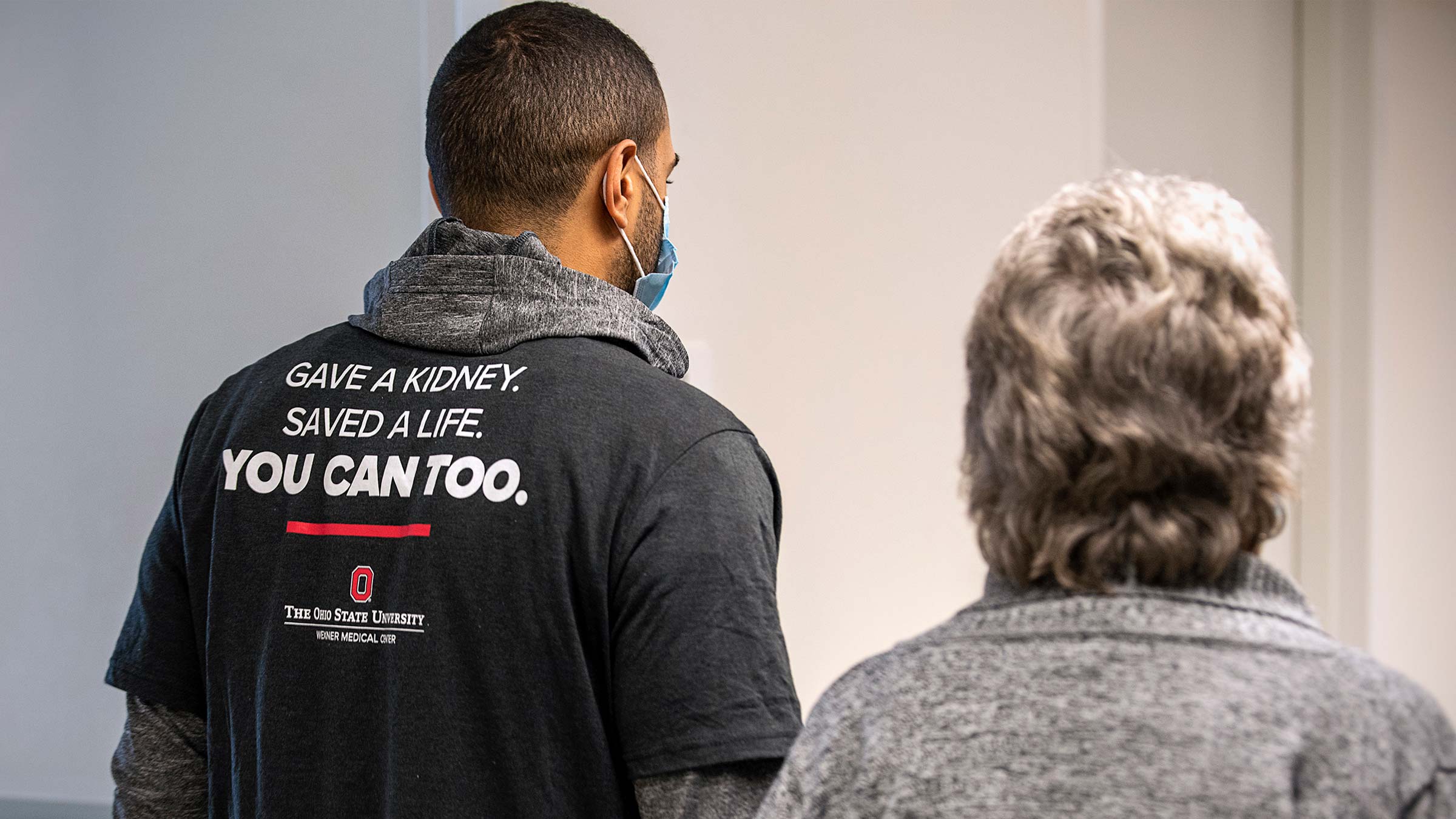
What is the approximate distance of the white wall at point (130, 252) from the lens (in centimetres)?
151

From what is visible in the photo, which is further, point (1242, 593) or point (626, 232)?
point (626, 232)

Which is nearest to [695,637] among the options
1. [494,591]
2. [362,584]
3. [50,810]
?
[494,591]

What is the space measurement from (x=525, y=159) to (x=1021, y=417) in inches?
20.2

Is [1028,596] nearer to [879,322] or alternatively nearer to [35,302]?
[879,322]

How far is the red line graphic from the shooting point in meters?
0.83

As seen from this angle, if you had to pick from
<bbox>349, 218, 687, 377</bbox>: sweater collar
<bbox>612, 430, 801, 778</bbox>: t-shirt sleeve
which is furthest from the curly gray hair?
<bbox>349, 218, 687, 377</bbox>: sweater collar

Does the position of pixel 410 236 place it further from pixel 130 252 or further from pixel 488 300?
pixel 488 300

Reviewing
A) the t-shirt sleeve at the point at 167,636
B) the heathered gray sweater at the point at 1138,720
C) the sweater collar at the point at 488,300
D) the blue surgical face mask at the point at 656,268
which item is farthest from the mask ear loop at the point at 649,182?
the heathered gray sweater at the point at 1138,720

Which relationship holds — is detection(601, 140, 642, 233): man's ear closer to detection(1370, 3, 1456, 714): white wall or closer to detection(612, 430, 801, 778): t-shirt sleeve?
detection(612, 430, 801, 778): t-shirt sleeve

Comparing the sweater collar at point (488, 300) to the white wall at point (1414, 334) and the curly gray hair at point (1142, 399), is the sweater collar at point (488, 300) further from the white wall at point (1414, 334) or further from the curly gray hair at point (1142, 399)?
the white wall at point (1414, 334)

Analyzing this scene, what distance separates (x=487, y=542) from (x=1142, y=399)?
0.46 meters

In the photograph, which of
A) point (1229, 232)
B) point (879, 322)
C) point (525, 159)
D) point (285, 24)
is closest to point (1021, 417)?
point (1229, 232)

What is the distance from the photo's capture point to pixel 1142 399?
1.94ft

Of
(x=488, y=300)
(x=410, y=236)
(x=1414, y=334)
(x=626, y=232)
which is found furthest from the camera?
(x=1414, y=334)
